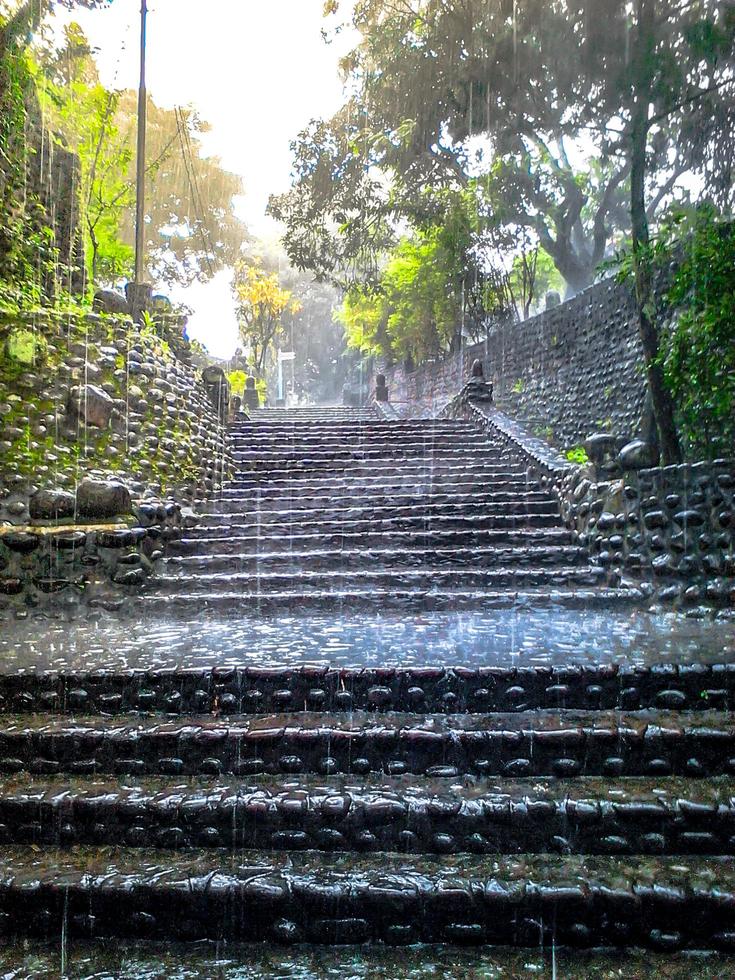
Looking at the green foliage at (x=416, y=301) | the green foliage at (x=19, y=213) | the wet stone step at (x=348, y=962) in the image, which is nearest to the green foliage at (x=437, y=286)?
the green foliage at (x=416, y=301)

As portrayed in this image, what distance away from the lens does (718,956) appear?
1.91 meters

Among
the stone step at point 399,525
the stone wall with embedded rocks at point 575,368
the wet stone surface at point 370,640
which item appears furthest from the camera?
the stone wall with embedded rocks at point 575,368

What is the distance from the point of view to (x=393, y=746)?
2.52 m

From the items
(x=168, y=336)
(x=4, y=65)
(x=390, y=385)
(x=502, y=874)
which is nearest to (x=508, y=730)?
(x=502, y=874)

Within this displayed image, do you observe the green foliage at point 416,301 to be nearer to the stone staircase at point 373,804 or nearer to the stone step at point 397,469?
the stone step at point 397,469

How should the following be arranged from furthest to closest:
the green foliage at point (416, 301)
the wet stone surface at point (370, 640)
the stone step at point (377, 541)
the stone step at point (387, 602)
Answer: the green foliage at point (416, 301), the stone step at point (377, 541), the stone step at point (387, 602), the wet stone surface at point (370, 640)

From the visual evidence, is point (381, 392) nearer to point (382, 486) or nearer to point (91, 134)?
point (91, 134)

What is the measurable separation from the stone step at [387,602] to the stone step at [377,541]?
0.84m

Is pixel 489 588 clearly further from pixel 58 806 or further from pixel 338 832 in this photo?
pixel 58 806

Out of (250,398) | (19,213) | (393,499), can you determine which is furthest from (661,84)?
(250,398)

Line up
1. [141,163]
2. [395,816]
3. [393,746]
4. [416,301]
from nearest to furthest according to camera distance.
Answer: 1. [395,816]
2. [393,746]
3. [141,163]
4. [416,301]

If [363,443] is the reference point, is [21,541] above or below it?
below

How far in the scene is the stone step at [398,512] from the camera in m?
5.62

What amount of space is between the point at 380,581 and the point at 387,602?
33 centimetres
